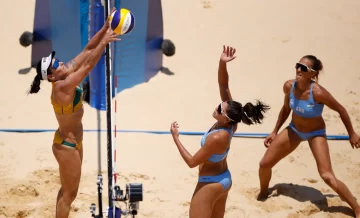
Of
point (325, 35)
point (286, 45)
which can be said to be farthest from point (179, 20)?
point (325, 35)

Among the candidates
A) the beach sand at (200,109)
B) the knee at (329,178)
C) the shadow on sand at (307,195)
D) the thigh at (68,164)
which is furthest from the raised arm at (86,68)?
the shadow on sand at (307,195)

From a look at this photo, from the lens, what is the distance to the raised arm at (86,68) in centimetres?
452

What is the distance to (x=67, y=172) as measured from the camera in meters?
4.98

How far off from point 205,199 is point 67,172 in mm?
1228

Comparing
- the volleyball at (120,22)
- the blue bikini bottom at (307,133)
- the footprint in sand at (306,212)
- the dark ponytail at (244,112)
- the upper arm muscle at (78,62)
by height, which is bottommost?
the footprint in sand at (306,212)

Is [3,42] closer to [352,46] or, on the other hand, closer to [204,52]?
[204,52]

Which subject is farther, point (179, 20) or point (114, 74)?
point (179, 20)

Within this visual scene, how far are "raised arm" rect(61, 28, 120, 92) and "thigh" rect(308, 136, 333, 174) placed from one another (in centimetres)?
224

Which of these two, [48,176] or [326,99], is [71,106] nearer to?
[48,176]

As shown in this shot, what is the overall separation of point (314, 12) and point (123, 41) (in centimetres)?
397

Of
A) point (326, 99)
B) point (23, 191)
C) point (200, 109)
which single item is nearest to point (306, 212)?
point (326, 99)

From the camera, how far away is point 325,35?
10.1 meters

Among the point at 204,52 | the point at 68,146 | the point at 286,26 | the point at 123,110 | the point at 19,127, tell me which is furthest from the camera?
the point at 286,26

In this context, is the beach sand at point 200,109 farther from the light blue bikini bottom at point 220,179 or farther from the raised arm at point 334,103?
the light blue bikini bottom at point 220,179
